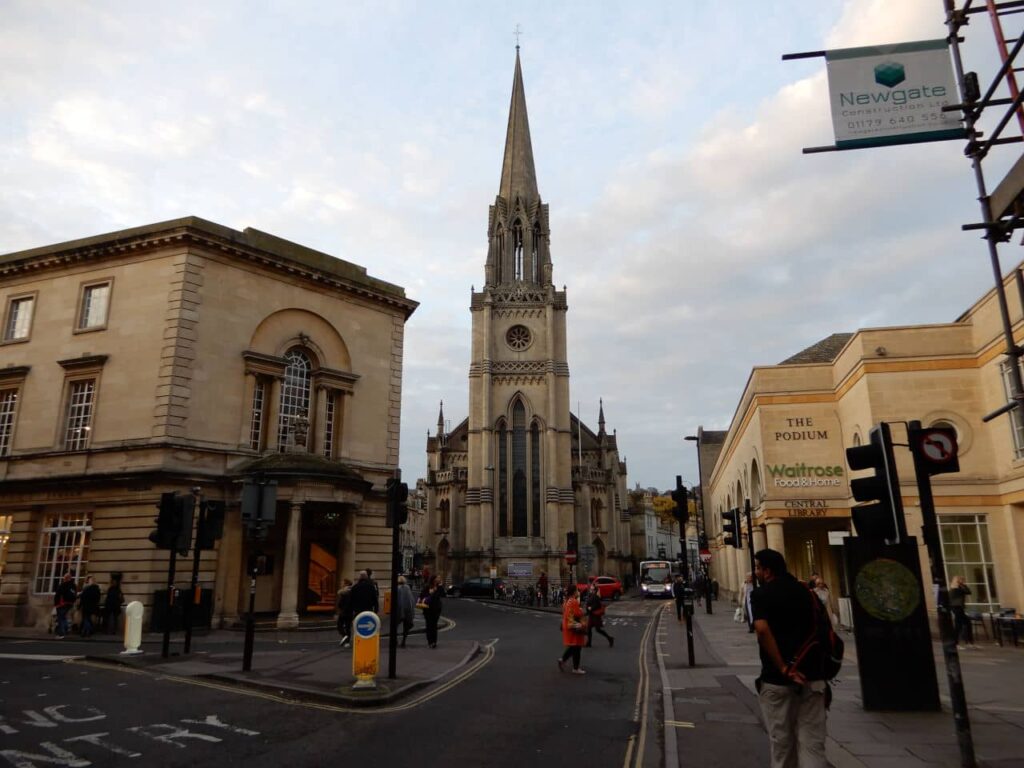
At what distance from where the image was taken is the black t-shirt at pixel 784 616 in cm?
541

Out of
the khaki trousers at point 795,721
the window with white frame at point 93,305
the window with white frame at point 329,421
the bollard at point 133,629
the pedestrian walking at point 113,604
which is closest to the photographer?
the khaki trousers at point 795,721

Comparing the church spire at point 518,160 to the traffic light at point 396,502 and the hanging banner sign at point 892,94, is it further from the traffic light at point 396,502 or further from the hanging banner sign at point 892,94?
the hanging banner sign at point 892,94

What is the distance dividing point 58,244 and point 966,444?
100ft

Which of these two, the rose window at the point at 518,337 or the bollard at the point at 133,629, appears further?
the rose window at the point at 518,337

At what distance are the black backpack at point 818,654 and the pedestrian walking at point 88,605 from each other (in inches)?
802

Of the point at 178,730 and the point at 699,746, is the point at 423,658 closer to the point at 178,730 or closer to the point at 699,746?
the point at 178,730

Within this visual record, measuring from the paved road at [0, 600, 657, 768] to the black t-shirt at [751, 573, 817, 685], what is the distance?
2423mm

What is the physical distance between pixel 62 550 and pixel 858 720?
23548 mm

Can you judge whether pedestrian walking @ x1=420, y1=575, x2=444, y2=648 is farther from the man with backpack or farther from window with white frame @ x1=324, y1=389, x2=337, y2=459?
the man with backpack

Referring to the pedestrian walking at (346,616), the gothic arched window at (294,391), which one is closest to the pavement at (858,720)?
the pedestrian walking at (346,616)

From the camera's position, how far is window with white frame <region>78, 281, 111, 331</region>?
24.5m

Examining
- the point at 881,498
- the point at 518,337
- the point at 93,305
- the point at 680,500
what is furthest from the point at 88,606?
the point at 518,337

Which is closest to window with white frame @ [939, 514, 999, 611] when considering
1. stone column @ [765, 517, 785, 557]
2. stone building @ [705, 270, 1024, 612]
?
stone building @ [705, 270, 1024, 612]

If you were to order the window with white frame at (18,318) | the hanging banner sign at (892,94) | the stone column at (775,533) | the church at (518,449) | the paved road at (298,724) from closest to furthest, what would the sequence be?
the paved road at (298,724)
the hanging banner sign at (892,94)
the stone column at (775,533)
the window with white frame at (18,318)
the church at (518,449)
